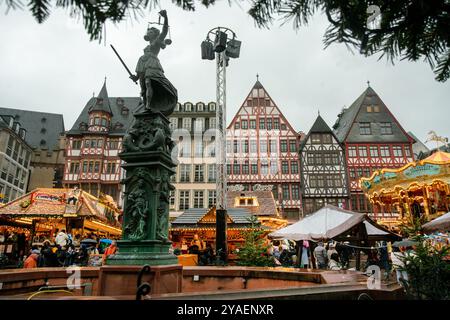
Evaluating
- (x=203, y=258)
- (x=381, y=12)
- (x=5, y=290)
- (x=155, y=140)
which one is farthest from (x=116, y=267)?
(x=203, y=258)

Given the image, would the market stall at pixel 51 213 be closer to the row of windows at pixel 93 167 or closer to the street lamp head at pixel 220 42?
the street lamp head at pixel 220 42

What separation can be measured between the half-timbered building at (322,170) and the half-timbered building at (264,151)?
99 centimetres

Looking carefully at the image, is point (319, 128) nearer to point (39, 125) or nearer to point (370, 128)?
point (370, 128)

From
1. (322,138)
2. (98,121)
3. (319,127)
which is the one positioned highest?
(98,121)

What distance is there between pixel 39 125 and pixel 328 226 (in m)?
53.9

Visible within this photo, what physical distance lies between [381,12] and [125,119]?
42.2 meters

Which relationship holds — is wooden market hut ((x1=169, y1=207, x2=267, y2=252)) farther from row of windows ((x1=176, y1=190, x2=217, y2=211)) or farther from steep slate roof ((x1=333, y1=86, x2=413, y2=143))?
steep slate roof ((x1=333, y1=86, x2=413, y2=143))

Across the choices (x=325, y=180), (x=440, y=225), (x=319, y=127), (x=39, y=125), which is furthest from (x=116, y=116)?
(x=440, y=225)

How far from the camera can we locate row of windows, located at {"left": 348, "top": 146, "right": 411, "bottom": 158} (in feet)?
114

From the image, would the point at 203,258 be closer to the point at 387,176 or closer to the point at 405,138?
the point at 387,176

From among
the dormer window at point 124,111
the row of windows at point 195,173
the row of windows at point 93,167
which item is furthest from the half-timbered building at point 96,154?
the row of windows at point 195,173

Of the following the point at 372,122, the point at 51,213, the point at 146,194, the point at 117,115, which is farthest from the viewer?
the point at 117,115

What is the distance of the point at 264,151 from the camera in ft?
116

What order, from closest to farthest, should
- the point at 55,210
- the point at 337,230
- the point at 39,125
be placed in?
the point at 337,230 → the point at 55,210 → the point at 39,125
